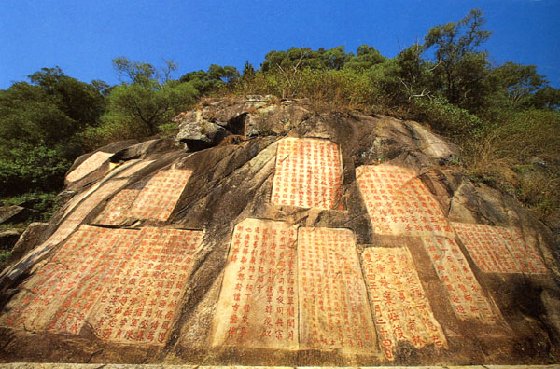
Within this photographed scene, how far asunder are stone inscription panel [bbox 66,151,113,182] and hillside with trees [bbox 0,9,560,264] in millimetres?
1833

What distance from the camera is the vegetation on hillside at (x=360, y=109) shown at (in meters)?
6.23

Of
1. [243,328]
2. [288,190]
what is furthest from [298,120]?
[243,328]

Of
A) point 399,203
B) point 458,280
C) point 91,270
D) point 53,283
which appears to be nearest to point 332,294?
point 458,280

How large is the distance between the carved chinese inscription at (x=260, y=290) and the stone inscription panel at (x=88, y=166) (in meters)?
4.83

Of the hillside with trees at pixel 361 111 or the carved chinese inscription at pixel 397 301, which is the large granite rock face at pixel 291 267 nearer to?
the carved chinese inscription at pixel 397 301

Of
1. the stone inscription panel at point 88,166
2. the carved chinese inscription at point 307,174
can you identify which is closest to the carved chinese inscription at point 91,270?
the carved chinese inscription at point 307,174

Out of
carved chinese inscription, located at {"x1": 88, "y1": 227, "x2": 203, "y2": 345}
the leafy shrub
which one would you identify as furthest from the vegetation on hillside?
carved chinese inscription, located at {"x1": 88, "y1": 227, "x2": 203, "y2": 345}

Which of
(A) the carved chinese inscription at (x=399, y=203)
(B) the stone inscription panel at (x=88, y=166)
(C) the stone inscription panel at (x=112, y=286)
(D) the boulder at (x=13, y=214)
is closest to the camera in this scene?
(C) the stone inscription panel at (x=112, y=286)

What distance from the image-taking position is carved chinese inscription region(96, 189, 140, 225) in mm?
4066

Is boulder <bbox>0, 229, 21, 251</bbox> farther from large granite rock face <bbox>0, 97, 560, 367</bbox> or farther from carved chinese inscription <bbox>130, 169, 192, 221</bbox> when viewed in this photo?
carved chinese inscription <bbox>130, 169, 192, 221</bbox>

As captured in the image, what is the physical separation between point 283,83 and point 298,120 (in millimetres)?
2439

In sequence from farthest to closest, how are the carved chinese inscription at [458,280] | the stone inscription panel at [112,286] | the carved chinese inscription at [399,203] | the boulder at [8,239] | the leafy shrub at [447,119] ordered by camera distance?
the leafy shrub at [447,119], the boulder at [8,239], the carved chinese inscription at [399,203], the carved chinese inscription at [458,280], the stone inscription panel at [112,286]

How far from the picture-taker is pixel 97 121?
1195 cm

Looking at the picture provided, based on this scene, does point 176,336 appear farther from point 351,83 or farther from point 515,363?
point 351,83
